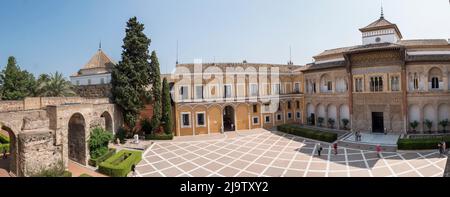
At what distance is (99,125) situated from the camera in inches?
888

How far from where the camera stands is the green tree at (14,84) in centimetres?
3162

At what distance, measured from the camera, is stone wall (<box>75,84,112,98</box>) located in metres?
30.8

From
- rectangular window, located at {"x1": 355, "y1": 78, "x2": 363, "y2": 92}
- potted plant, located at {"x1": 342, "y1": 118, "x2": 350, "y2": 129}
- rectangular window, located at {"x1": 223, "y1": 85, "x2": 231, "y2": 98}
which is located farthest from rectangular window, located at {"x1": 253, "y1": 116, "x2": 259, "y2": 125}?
rectangular window, located at {"x1": 355, "y1": 78, "x2": 363, "y2": 92}

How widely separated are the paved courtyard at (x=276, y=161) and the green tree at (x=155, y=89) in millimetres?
3989

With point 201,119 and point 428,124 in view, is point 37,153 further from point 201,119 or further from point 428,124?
point 428,124

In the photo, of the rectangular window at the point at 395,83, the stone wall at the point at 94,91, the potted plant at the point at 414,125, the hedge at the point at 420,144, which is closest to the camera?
the hedge at the point at 420,144

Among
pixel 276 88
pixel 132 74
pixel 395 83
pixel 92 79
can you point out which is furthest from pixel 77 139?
pixel 395 83

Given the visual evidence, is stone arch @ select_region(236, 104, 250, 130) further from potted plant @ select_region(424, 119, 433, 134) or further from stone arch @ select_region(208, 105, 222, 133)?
potted plant @ select_region(424, 119, 433, 134)

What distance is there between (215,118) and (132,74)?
11.6 m

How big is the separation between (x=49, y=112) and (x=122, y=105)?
30.1 ft

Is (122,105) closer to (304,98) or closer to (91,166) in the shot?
(91,166)

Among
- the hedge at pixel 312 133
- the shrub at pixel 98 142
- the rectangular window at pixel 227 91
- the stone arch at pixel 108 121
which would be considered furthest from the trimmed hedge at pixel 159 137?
the hedge at pixel 312 133

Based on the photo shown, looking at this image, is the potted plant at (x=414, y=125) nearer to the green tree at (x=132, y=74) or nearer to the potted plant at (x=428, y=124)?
the potted plant at (x=428, y=124)
